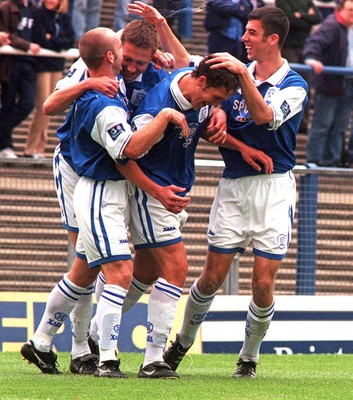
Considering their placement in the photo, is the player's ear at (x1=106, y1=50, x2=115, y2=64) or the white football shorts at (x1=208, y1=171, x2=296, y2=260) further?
the white football shorts at (x1=208, y1=171, x2=296, y2=260)

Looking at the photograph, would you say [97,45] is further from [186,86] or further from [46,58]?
[46,58]

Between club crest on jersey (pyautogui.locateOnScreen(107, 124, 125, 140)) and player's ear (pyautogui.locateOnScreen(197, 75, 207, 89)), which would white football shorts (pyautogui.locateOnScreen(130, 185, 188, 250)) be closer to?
club crest on jersey (pyautogui.locateOnScreen(107, 124, 125, 140))

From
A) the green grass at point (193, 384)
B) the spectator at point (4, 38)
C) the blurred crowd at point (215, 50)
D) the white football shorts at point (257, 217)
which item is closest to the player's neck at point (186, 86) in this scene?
the white football shorts at point (257, 217)

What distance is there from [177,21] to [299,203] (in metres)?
5.43

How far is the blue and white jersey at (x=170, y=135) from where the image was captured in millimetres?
8031

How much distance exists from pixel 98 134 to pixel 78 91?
1.15ft

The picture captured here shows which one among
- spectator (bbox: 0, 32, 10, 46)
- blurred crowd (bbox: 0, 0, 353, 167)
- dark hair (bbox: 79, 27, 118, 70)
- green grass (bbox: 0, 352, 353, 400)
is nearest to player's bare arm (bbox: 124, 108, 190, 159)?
dark hair (bbox: 79, 27, 118, 70)

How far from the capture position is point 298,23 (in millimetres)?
15117

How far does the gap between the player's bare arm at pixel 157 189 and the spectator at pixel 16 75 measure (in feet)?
19.0

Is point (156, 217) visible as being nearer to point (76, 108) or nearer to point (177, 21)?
point (76, 108)

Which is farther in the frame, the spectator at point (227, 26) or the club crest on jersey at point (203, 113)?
the spectator at point (227, 26)

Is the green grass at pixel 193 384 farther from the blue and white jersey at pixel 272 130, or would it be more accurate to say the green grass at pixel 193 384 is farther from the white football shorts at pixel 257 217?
the blue and white jersey at pixel 272 130

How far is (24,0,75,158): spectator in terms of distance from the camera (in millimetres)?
13820

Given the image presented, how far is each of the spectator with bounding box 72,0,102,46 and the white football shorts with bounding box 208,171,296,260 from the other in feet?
23.6
